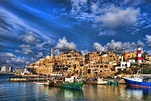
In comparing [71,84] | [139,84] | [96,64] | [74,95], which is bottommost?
[74,95]

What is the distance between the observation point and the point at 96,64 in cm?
12756

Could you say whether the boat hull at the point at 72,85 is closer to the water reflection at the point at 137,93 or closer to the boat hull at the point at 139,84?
the water reflection at the point at 137,93

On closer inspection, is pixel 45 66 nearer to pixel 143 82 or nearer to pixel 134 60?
pixel 134 60

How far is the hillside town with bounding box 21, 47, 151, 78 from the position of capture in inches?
4660

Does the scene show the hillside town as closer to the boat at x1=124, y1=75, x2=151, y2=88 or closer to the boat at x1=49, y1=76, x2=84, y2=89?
the boat at x1=124, y1=75, x2=151, y2=88

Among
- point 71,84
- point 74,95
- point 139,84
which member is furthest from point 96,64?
point 74,95

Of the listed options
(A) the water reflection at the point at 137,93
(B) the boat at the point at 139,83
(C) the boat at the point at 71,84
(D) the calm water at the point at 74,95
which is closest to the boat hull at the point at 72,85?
(C) the boat at the point at 71,84

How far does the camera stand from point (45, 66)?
172 metres

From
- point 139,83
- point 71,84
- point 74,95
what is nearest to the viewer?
point 74,95

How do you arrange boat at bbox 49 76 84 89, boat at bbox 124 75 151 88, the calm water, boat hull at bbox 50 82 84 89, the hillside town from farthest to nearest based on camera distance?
the hillside town < boat at bbox 124 75 151 88 < boat at bbox 49 76 84 89 < boat hull at bbox 50 82 84 89 < the calm water

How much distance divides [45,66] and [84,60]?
35655mm

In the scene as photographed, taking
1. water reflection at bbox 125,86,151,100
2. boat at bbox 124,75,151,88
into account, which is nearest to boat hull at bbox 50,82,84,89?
water reflection at bbox 125,86,151,100

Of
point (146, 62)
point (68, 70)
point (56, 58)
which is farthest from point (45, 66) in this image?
point (146, 62)

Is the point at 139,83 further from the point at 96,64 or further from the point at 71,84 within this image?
the point at 96,64
